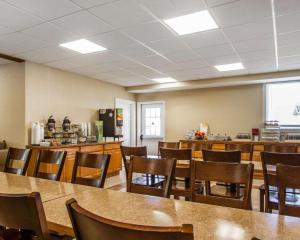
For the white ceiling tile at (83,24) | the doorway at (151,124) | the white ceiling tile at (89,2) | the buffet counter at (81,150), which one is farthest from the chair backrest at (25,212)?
the doorway at (151,124)

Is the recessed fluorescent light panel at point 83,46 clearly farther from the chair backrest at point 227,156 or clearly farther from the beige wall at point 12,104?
the chair backrest at point 227,156

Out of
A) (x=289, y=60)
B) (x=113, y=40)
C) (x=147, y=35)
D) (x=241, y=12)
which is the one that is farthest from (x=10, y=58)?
(x=289, y=60)

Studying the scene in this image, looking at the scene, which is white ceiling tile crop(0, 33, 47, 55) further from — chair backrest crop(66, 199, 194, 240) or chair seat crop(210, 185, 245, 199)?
chair backrest crop(66, 199, 194, 240)

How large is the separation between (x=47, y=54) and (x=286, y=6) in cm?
381

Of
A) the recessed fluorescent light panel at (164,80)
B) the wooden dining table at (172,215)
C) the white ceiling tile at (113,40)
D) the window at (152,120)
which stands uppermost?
the white ceiling tile at (113,40)

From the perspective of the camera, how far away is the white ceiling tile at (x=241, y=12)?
279 cm

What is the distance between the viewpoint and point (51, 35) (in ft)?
12.1

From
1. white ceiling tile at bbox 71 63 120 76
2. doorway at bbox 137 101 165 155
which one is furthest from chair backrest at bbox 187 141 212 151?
doorway at bbox 137 101 165 155

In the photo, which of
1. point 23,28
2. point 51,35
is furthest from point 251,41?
point 23,28

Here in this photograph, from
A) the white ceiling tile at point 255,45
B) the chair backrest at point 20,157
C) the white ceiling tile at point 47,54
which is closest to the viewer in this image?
the chair backrest at point 20,157

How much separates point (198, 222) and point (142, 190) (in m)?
0.80

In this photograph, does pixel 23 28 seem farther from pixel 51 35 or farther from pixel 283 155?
pixel 283 155

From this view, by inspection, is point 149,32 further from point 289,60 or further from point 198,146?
point 289,60

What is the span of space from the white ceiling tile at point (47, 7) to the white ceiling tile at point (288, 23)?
8.15 ft
